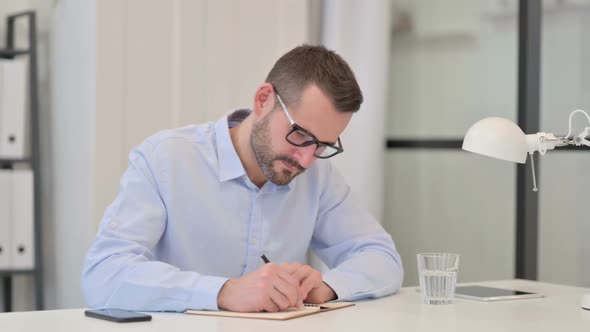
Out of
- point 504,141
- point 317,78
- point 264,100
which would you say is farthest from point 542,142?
point 264,100

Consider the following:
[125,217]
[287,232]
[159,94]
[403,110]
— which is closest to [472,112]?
[403,110]

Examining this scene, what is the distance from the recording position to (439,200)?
3578 mm

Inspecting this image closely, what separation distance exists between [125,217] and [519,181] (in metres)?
1.84

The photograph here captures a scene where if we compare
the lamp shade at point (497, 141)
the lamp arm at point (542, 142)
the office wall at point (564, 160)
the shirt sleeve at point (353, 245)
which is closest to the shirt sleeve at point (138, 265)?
the shirt sleeve at point (353, 245)

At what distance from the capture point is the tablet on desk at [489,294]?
2001 mm

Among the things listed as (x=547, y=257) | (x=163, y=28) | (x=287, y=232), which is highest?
(x=163, y=28)

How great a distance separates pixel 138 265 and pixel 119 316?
21cm

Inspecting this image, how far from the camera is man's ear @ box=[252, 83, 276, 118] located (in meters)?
2.02

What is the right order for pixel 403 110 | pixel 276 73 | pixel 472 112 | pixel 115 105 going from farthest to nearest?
pixel 403 110 < pixel 472 112 < pixel 115 105 < pixel 276 73

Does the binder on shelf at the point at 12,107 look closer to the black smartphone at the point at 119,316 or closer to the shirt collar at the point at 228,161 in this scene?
the shirt collar at the point at 228,161

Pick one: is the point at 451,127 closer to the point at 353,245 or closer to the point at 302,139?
the point at 353,245

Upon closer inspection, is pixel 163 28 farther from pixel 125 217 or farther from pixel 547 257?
pixel 547 257

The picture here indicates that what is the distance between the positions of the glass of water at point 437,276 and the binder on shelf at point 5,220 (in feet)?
5.67

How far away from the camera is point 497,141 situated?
181 centimetres
